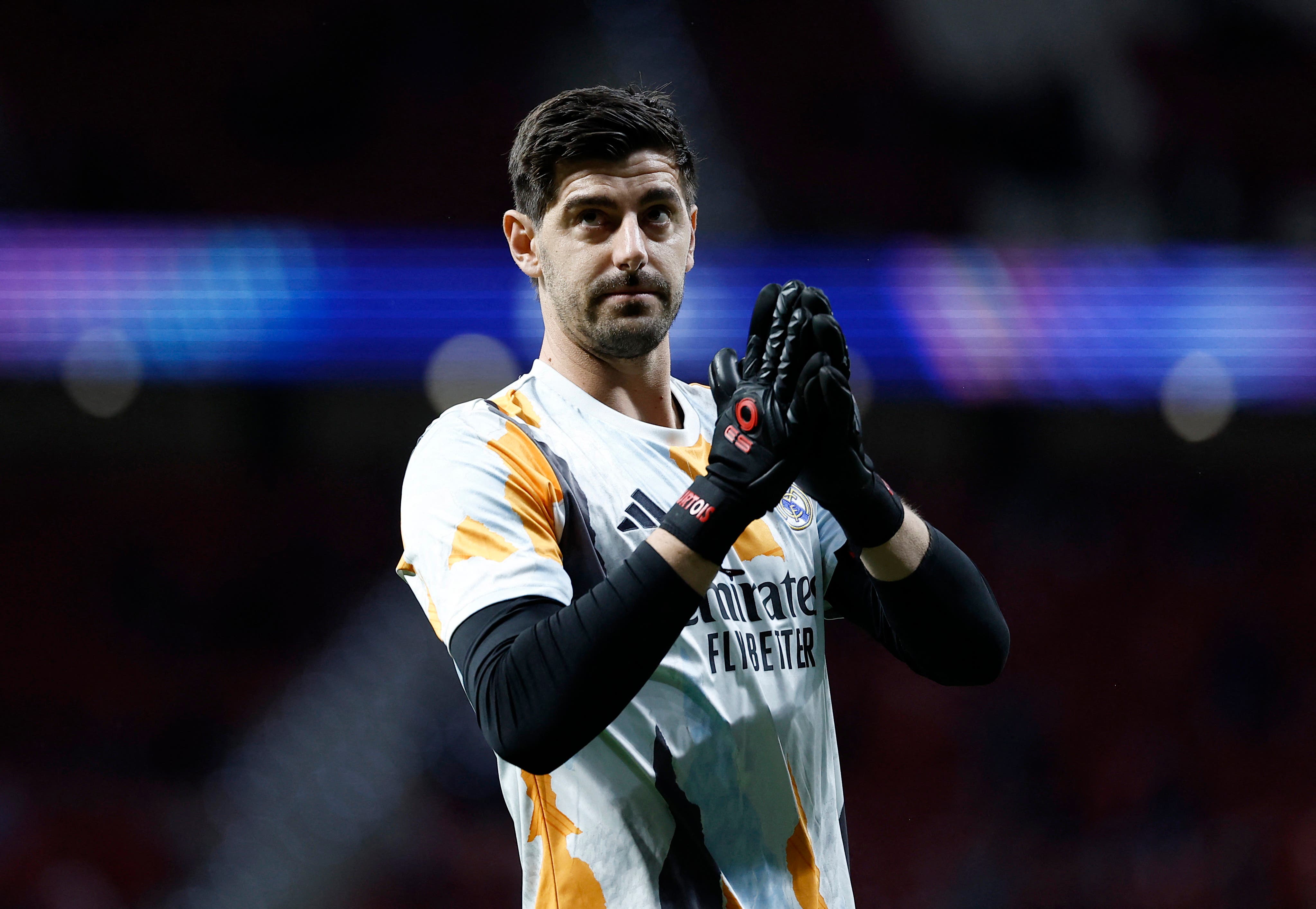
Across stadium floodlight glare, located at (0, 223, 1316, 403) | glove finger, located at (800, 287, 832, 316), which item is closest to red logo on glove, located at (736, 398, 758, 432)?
glove finger, located at (800, 287, 832, 316)

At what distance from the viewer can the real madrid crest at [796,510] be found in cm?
129

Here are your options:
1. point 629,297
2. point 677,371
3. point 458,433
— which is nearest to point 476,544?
point 458,433

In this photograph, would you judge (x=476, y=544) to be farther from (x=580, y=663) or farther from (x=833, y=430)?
(x=833, y=430)

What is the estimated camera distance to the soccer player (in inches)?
37.4

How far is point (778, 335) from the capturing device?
1028 mm

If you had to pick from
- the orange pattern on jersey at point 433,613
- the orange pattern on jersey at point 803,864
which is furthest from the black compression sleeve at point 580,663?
the orange pattern on jersey at point 803,864

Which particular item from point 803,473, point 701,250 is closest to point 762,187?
point 701,250

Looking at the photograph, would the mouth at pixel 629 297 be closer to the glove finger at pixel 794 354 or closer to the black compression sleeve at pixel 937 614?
the glove finger at pixel 794 354

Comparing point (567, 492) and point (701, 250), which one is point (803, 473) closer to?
point (567, 492)

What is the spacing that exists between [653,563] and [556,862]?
1.23 feet

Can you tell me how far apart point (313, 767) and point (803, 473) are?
12.8 ft

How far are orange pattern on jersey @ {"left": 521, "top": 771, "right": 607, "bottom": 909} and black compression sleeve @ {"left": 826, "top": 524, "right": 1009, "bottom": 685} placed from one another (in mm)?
425

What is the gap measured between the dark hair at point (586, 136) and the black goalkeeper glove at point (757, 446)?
14.1 inches

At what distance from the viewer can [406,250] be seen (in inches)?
162
